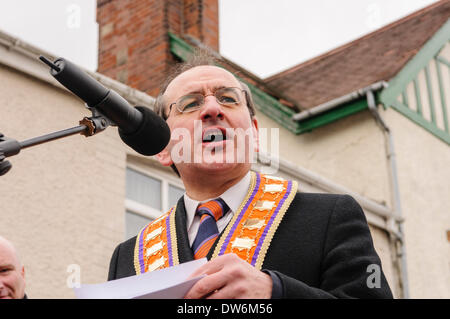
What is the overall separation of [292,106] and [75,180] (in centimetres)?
648

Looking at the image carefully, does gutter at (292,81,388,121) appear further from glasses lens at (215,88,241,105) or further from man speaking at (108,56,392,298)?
glasses lens at (215,88,241,105)

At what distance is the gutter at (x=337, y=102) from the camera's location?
1199cm

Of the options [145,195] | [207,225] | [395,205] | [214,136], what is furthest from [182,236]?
[395,205]

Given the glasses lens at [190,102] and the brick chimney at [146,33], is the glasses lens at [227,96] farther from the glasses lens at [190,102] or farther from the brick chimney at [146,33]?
the brick chimney at [146,33]

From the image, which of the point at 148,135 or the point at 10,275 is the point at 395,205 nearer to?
the point at 10,275

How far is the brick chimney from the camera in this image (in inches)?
482

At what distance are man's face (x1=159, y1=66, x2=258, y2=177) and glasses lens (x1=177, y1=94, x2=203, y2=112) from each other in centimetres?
2

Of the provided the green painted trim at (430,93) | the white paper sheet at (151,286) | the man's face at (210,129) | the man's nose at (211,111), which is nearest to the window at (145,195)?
the man's face at (210,129)

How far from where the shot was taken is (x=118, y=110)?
6.88 feet

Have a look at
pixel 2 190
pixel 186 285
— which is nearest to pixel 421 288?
pixel 2 190

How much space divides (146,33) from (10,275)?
9.42 m

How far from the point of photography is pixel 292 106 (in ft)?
43.4
